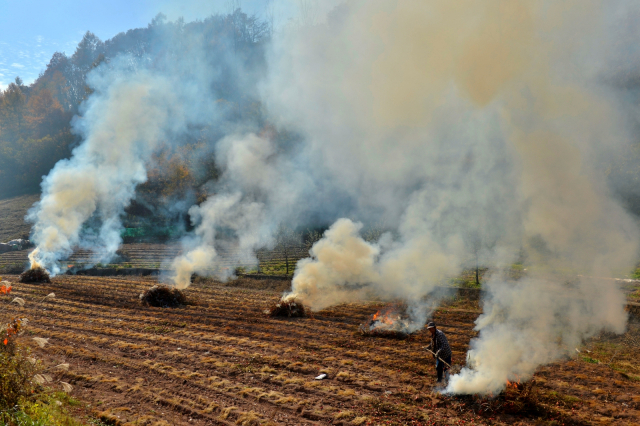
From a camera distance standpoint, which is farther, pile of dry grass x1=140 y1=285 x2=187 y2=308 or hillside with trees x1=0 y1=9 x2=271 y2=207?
hillside with trees x1=0 y1=9 x2=271 y2=207

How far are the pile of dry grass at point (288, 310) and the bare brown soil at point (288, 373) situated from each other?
446mm

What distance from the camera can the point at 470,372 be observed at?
938cm

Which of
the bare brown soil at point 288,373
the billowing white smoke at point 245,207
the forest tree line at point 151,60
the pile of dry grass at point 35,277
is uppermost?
the forest tree line at point 151,60

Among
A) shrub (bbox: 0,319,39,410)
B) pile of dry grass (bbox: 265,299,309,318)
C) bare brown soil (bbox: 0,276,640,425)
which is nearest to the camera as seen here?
shrub (bbox: 0,319,39,410)

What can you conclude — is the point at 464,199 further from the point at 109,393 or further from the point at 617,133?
the point at 109,393

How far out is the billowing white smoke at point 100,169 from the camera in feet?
96.3

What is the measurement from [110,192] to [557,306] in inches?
1452

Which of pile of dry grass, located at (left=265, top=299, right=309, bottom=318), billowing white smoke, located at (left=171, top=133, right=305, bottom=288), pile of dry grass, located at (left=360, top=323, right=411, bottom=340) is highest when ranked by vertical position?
billowing white smoke, located at (left=171, top=133, right=305, bottom=288)

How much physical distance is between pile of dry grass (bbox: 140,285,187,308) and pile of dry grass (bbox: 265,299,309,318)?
5.81 metres

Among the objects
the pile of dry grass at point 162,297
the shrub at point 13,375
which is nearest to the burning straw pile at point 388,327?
the shrub at point 13,375

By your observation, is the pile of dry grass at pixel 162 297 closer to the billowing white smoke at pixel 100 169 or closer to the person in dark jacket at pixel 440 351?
the billowing white smoke at pixel 100 169

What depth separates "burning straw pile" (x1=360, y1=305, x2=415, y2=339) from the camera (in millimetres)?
13680

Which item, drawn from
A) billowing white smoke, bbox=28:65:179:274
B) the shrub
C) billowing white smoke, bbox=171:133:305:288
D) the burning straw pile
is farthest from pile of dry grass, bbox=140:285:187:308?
billowing white smoke, bbox=28:65:179:274

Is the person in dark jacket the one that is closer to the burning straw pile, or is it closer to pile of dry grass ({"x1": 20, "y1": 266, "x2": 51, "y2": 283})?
the burning straw pile
